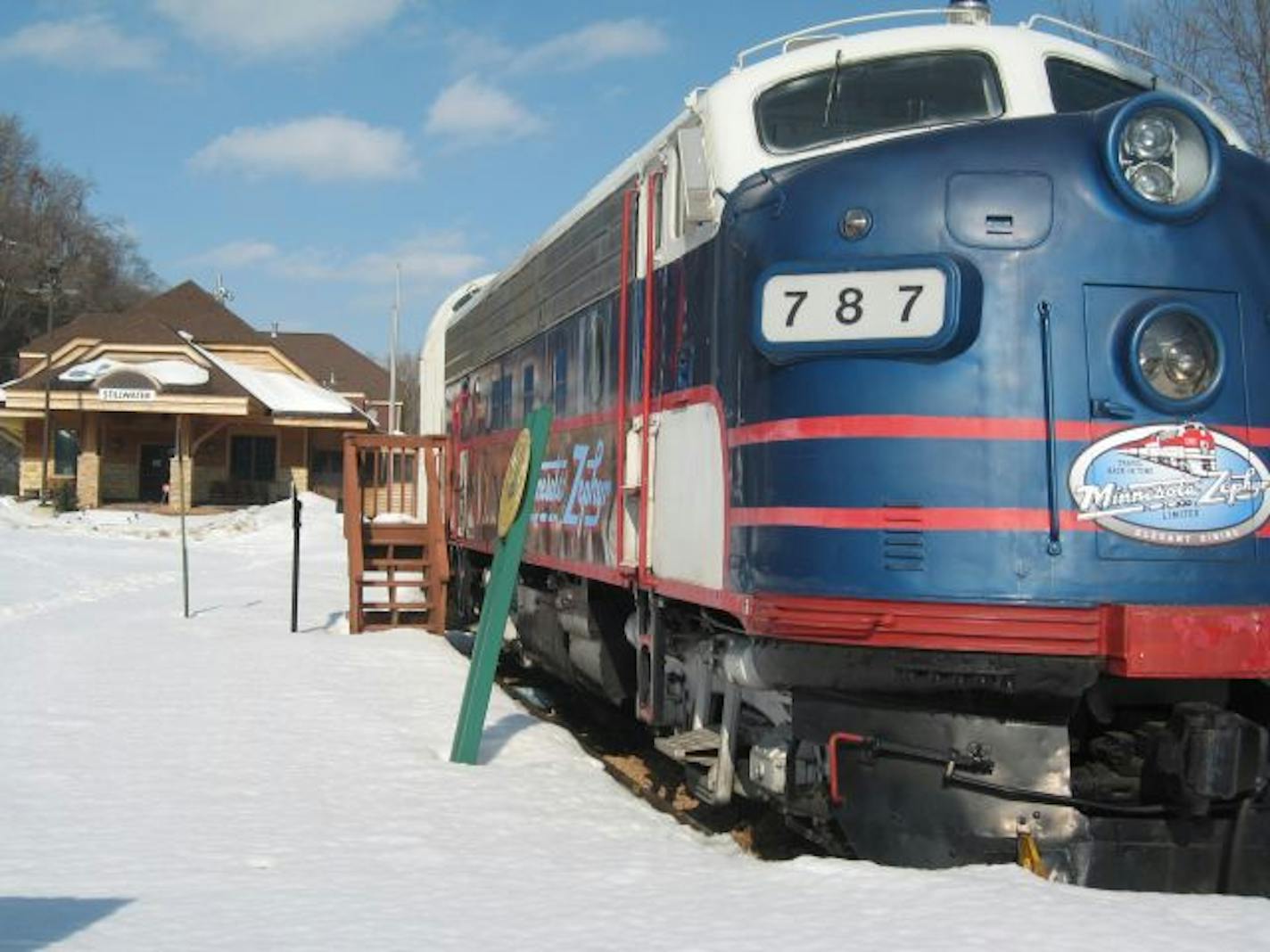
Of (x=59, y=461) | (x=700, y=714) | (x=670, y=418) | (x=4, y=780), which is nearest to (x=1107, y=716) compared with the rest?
(x=700, y=714)

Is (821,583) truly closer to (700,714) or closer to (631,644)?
(700,714)

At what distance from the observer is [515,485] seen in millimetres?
7594

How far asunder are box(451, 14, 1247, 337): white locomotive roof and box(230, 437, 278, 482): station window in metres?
37.2

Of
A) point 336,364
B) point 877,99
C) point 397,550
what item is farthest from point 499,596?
point 336,364

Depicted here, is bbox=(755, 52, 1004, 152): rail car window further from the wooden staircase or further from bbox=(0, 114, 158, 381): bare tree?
bbox=(0, 114, 158, 381): bare tree

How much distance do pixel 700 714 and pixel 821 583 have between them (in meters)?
1.63

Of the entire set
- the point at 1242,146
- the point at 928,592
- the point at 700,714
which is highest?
the point at 1242,146

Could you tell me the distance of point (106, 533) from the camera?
31781 millimetres

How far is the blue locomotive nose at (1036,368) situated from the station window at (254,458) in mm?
38454

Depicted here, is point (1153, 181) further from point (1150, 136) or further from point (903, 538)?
point (903, 538)

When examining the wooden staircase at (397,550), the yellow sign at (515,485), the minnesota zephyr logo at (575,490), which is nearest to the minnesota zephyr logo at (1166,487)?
the minnesota zephyr logo at (575,490)

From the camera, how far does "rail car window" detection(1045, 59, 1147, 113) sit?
6039mm

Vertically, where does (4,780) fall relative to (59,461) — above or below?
below

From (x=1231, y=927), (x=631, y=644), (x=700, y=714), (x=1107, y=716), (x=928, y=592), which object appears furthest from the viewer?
(x=631, y=644)
